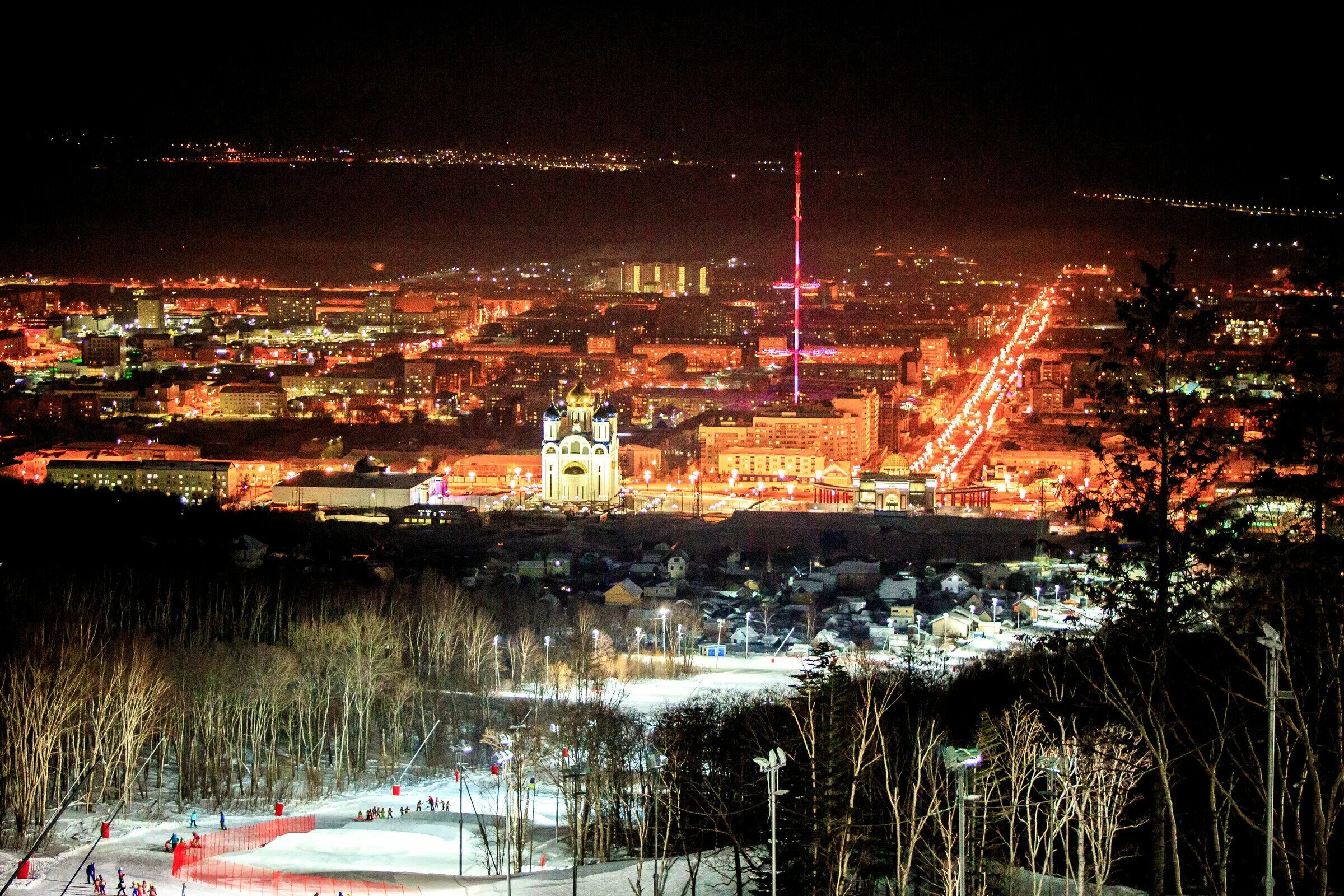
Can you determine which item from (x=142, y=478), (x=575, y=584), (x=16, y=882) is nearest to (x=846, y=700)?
(x=16, y=882)

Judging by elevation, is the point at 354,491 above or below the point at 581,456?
below

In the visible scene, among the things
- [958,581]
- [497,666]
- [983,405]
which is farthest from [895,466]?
[497,666]

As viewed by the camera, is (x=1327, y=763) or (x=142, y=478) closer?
(x=1327, y=763)

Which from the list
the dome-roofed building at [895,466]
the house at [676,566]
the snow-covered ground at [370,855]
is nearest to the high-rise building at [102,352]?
the dome-roofed building at [895,466]

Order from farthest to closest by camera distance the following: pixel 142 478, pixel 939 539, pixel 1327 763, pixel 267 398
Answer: pixel 267 398, pixel 142 478, pixel 939 539, pixel 1327 763

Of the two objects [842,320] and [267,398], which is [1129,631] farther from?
[842,320]

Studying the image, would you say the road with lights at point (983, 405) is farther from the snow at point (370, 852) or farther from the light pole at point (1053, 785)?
the light pole at point (1053, 785)

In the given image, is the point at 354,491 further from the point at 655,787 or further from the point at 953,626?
the point at 655,787
